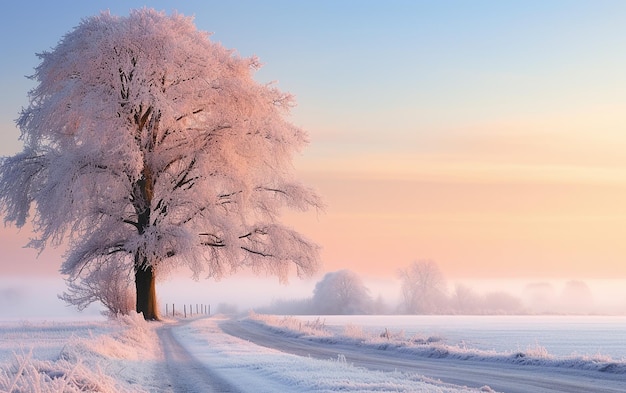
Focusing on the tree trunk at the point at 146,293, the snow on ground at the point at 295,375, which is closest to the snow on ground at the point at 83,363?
the snow on ground at the point at 295,375

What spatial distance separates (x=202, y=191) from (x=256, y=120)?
15.3 feet

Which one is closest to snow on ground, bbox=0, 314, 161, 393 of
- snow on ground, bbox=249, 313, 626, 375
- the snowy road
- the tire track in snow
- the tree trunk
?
the tire track in snow

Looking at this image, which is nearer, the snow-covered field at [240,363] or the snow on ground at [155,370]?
the snow on ground at [155,370]

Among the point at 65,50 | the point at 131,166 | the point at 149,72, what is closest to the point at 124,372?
the point at 131,166

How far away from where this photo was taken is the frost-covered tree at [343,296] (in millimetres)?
90812

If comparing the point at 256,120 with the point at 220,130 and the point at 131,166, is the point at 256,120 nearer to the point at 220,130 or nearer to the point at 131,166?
the point at 220,130

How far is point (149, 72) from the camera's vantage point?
33219mm

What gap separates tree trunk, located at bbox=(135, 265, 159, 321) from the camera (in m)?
36.3

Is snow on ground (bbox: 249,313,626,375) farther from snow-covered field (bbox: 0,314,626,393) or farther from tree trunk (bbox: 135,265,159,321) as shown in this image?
tree trunk (bbox: 135,265,159,321)

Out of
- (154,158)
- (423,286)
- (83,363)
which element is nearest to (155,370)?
(83,363)

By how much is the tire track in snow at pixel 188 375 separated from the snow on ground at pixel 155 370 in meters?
0.20

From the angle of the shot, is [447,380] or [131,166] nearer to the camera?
[447,380]

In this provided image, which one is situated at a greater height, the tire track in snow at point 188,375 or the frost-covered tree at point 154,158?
the frost-covered tree at point 154,158

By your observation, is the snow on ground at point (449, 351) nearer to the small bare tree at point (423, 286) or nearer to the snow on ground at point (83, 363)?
the snow on ground at point (83, 363)
